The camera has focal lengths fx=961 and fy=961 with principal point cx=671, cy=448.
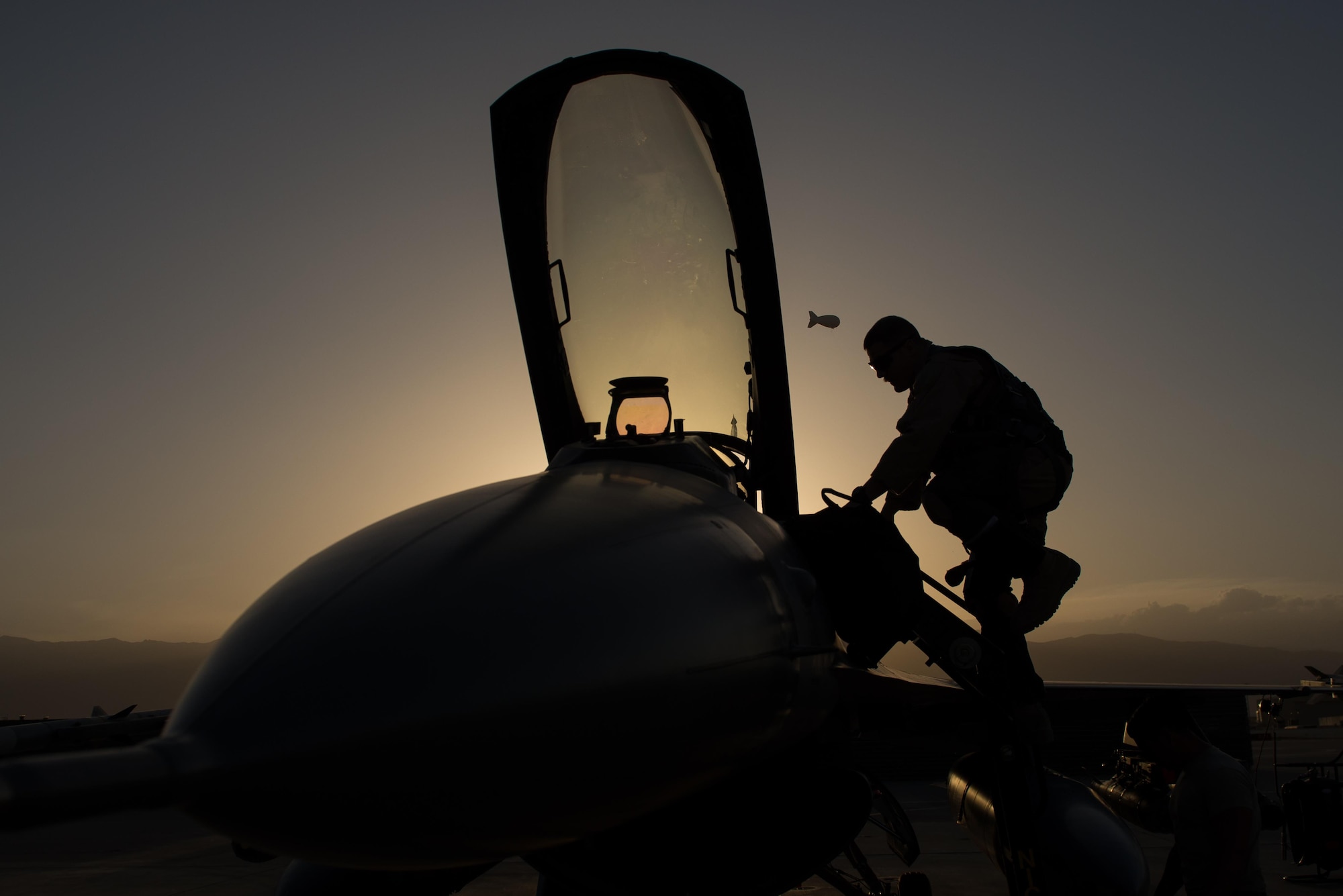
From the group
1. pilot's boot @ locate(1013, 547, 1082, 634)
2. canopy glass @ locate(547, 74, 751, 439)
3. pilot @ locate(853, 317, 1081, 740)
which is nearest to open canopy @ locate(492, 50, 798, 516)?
canopy glass @ locate(547, 74, 751, 439)

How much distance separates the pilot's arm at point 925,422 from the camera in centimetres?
352

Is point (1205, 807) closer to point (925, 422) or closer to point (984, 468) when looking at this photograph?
point (984, 468)

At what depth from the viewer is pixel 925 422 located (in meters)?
3.65

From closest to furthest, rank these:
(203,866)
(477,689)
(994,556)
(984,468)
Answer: (477,689), (994,556), (984,468), (203,866)

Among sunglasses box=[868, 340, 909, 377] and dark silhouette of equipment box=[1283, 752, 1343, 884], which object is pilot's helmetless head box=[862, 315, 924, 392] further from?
dark silhouette of equipment box=[1283, 752, 1343, 884]

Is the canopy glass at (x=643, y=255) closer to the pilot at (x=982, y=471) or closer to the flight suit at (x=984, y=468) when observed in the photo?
the pilot at (x=982, y=471)

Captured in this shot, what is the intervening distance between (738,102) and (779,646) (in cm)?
304

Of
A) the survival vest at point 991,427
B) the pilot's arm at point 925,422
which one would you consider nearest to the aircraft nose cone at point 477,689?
the pilot's arm at point 925,422

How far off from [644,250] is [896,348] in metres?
1.41

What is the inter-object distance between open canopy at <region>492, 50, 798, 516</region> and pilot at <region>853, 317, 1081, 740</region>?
2.05 ft

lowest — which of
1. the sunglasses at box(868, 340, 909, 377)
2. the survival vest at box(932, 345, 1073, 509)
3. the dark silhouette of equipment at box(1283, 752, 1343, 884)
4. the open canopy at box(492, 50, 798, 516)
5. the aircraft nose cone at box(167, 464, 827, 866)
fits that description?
the dark silhouette of equipment at box(1283, 752, 1343, 884)

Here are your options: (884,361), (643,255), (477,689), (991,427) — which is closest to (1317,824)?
(991,427)

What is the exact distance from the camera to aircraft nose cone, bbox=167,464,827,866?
1399mm

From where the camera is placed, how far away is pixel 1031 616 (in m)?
3.96
